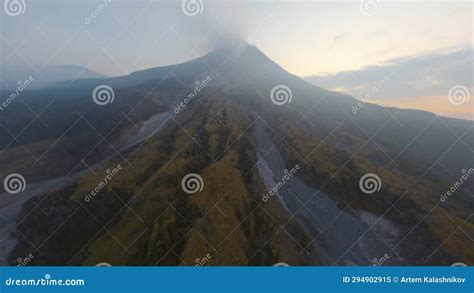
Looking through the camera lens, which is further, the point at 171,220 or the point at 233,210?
the point at 233,210

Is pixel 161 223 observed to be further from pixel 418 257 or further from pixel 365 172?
pixel 365 172

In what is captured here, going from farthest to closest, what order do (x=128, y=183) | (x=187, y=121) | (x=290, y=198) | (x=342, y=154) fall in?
1. (x=187, y=121)
2. (x=342, y=154)
3. (x=128, y=183)
4. (x=290, y=198)

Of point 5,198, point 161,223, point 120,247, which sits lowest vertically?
point 5,198

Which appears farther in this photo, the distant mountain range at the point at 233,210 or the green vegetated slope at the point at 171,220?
the distant mountain range at the point at 233,210

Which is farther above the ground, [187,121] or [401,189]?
[401,189]

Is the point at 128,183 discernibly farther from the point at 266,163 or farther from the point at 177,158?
the point at 266,163

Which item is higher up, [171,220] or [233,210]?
[233,210]

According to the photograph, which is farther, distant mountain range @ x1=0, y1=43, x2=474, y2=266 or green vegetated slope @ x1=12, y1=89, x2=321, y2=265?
distant mountain range @ x1=0, y1=43, x2=474, y2=266
